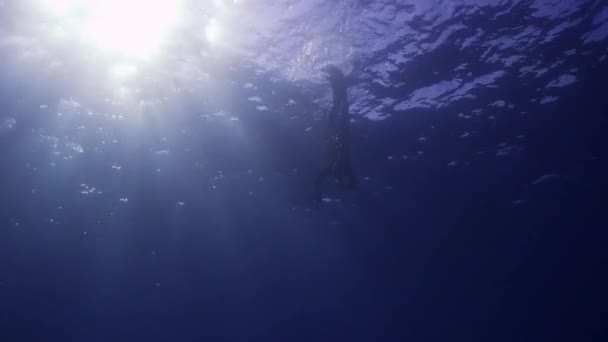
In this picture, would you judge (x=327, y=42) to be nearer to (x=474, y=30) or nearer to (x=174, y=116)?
(x=474, y=30)

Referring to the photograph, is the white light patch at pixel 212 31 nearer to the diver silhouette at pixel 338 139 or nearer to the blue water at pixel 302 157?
the blue water at pixel 302 157

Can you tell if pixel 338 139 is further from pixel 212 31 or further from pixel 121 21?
pixel 121 21

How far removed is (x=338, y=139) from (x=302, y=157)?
647cm

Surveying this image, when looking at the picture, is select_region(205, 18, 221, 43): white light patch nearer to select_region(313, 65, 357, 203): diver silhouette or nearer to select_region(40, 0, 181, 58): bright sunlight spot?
select_region(40, 0, 181, 58): bright sunlight spot

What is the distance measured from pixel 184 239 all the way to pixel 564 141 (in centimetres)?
2113

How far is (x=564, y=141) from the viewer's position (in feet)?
56.5

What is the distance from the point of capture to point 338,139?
12.4 m

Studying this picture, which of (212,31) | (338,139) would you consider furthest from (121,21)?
(338,139)

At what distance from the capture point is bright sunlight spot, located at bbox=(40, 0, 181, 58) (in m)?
11.0

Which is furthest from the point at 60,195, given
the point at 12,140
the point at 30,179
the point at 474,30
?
the point at 474,30

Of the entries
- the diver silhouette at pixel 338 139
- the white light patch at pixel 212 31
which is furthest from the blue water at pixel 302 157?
the diver silhouette at pixel 338 139

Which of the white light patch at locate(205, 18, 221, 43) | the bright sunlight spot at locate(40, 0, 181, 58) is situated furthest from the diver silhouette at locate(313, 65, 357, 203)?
the bright sunlight spot at locate(40, 0, 181, 58)

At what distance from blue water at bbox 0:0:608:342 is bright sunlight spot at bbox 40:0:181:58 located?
147 millimetres

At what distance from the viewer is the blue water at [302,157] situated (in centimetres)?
1201
